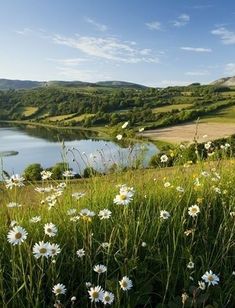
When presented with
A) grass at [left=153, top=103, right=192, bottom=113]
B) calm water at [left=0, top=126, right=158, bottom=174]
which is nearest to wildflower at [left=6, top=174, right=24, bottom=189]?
calm water at [left=0, top=126, right=158, bottom=174]

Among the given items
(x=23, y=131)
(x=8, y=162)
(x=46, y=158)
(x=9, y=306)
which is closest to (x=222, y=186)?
(x=9, y=306)

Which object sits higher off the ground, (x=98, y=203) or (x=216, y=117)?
(x=98, y=203)

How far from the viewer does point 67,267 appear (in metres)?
3.87

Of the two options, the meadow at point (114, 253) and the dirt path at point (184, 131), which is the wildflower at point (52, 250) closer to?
the meadow at point (114, 253)

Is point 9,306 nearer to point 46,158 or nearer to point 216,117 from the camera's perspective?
point 46,158

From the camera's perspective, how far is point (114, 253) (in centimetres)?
406

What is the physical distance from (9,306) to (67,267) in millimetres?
645

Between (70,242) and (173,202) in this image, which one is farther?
(173,202)

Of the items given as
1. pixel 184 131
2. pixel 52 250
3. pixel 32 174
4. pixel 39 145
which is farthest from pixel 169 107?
pixel 52 250

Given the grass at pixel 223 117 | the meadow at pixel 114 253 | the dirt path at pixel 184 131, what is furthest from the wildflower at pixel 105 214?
the grass at pixel 223 117

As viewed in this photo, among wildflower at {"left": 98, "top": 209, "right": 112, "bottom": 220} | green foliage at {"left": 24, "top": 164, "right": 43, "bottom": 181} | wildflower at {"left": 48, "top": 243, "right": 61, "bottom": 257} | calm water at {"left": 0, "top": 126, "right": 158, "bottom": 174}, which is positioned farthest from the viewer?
calm water at {"left": 0, "top": 126, "right": 158, "bottom": 174}

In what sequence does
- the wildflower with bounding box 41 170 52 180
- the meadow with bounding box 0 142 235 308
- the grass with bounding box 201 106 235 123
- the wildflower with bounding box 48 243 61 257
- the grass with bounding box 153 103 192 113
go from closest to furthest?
1. the wildflower with bounding box 48 243 61 257
2. the meadow with bounding box 0 142 235 308
3. the wildflower with bounding box 41 170 52 180
4. the grass with bounding box 201 106 235 123
5. the grass with bounding box 153 103 192 113

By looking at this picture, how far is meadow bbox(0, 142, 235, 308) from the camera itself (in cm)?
322

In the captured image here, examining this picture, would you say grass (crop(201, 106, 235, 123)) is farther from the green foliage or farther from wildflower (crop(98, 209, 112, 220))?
wildflower (crop(98, 209, 112, 220))
